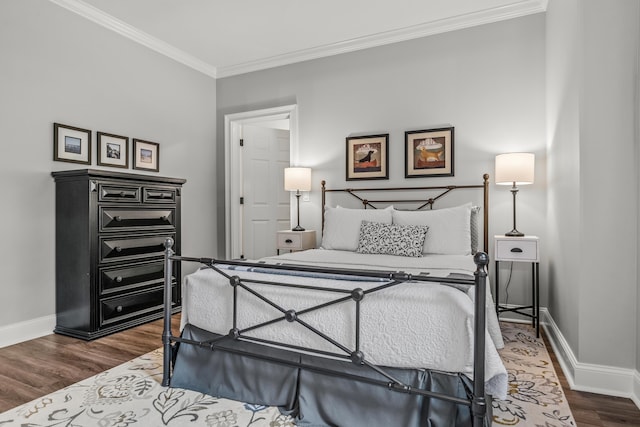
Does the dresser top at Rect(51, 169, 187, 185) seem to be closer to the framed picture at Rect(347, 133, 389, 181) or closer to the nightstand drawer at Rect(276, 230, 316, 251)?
the nightstand drawer at Rect(276, 230, 316, 251)

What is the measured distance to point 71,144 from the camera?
3359 mm

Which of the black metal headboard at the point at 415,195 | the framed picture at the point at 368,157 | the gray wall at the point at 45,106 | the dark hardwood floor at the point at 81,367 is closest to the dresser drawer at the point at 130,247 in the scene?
the gray wall at the point at 45,106

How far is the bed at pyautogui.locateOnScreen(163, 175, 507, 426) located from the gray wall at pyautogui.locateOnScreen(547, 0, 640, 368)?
60cm

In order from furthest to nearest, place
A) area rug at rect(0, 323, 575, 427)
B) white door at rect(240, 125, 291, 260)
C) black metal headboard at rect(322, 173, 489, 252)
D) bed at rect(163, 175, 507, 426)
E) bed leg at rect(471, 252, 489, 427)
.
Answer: white door at rect(240, 125, 291, 260), black metal headboard at rect(322, 173, 489, 252), area rug at rect(0, 323, 575, 427), bed at rect(163, 175, 507, 426), bed leg at rect(471, 252, 489, 427)

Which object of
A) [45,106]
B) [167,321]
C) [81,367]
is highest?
[45,106]

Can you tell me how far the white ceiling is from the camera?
3422mm

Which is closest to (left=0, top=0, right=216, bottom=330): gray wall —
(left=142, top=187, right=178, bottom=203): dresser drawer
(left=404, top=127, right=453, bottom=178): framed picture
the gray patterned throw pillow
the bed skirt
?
(left=142, top=187, right=178, bottom=203): dresser drawer

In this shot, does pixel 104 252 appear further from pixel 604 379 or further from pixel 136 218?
pixel 604 379

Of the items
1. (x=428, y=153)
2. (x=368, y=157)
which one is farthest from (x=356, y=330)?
(x=368, y=157)

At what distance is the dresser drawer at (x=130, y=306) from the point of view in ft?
10.2

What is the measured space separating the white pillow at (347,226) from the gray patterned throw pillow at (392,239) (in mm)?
123

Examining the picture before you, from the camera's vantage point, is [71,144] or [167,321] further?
[71,144]

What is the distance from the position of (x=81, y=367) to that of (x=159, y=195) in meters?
1.64

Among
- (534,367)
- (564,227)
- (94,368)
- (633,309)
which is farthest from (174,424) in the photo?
(564,227)
